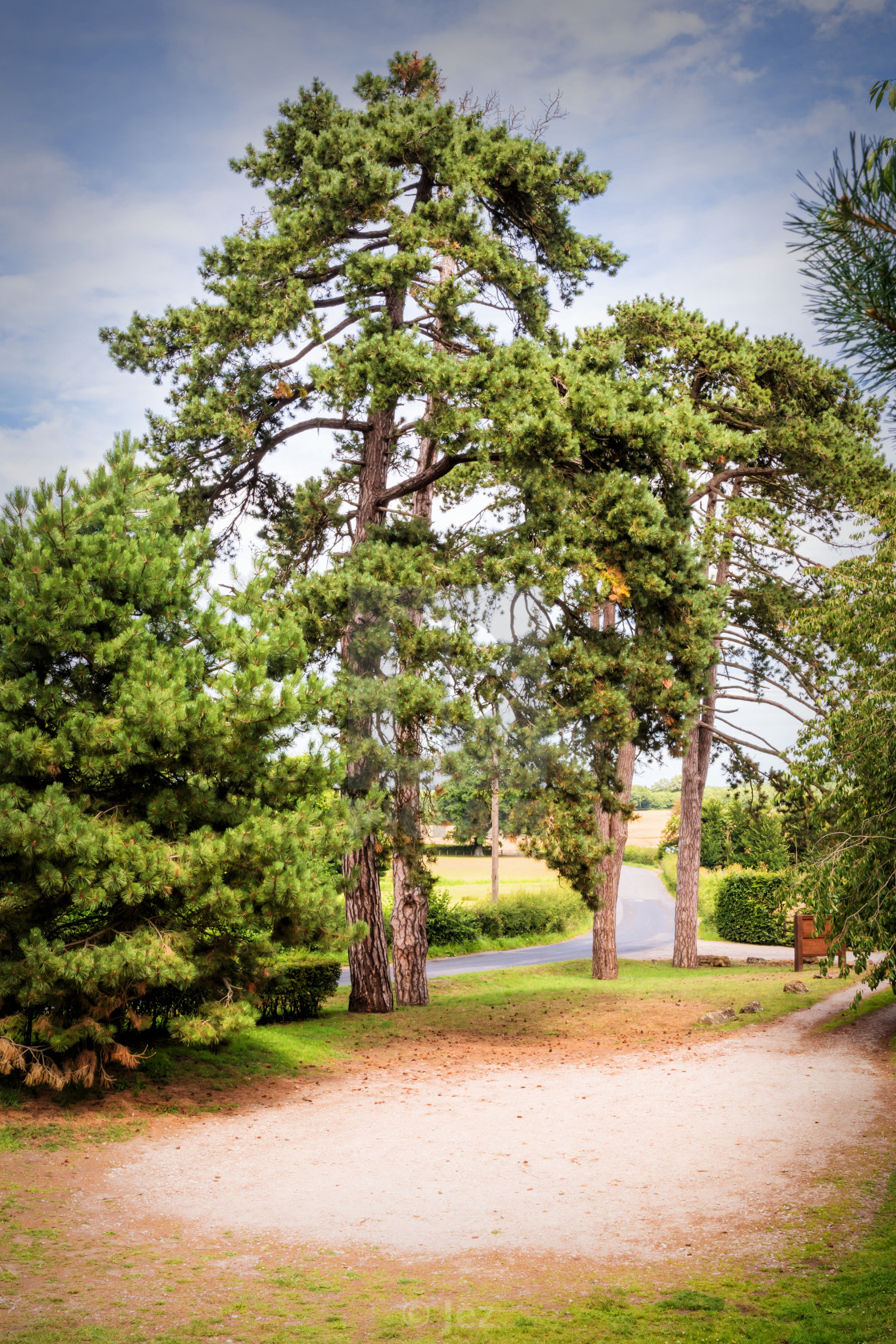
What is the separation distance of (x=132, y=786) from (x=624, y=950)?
22.4 meters

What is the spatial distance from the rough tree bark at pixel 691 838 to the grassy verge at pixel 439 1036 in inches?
40.0

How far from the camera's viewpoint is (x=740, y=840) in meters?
Answer: 35.8

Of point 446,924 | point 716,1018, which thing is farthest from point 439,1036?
point 446,924

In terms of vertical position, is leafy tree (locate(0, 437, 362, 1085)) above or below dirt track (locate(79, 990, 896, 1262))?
above

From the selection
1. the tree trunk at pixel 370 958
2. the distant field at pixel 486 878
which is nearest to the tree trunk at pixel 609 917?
the distant field at pixel 486 878

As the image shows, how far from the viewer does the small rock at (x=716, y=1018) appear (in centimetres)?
1404

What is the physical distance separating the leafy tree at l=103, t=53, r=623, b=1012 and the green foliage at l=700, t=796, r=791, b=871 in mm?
16667

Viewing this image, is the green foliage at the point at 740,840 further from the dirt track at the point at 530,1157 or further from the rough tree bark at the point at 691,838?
the dirt track at the point at 530,1157

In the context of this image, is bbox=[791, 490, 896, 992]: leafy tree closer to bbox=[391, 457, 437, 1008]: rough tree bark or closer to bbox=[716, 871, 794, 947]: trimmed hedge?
bbox=[391, 457, 437, 1008]: rough tree bark

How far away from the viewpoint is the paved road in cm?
2386

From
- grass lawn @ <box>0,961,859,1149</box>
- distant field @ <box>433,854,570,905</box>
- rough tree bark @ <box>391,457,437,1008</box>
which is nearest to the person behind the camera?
grass lawn @ <box>0,961,859,1149</box>

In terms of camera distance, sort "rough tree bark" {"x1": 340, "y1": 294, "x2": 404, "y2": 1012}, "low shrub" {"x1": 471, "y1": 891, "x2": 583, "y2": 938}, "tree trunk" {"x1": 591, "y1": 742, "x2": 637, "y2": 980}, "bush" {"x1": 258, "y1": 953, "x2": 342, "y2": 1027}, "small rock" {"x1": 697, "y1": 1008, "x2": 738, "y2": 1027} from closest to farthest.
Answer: "rough tree bark" {"x1": 340, "y1": 294, "x2": 404, "y2": 1012} → "bush" {"x1": 258, "y1": 953, "x2": 342, "y2": 1027} → "small rock" {"x1": 697, "y1": 1008, "x2": 738, "y2": 1027} → "tree trunk" {"x1": 591, "y1": 742, "x2": 637, "y2": 980} → "low shrub" {"x1": 471, "y1": 891, "x2": 583, "y2": 938}

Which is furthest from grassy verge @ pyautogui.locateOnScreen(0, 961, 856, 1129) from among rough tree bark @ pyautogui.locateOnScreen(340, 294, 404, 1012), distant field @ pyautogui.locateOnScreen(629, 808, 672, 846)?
distant field @ pyautogui.locateOnScreen(629, 808, 672, 846)

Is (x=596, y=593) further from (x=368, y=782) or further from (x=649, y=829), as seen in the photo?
(x=649, y=829)
